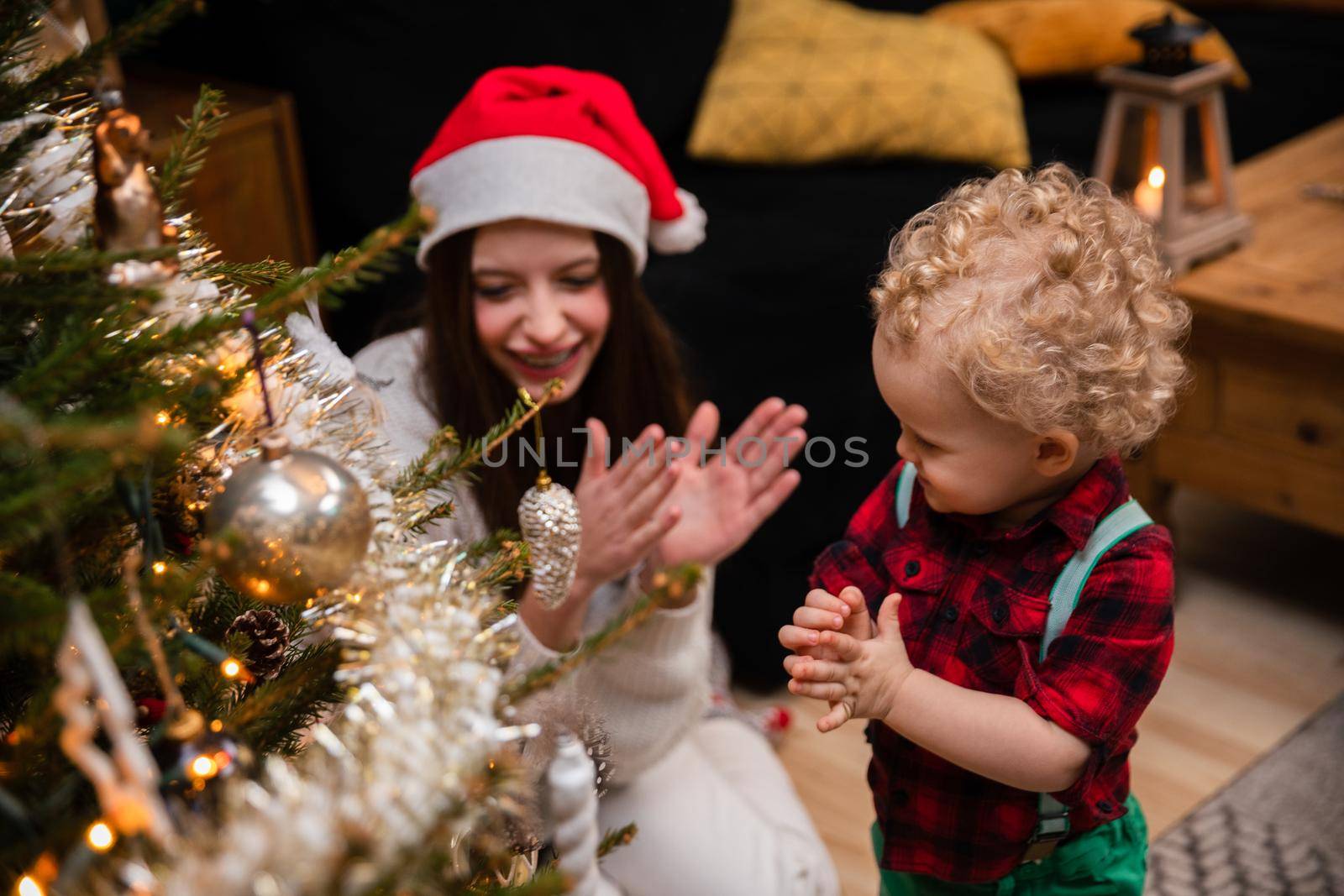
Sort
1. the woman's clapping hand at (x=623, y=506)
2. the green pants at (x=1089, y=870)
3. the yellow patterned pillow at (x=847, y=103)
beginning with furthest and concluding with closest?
the yellow patterned pillow at (x=847, y=103) → the woman's clapping hand at (x=623, y=506) → the green pants at (x=1089, y=870)

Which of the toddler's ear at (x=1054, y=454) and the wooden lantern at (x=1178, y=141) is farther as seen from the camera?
the wooden lantern at (x=1178, y=141)

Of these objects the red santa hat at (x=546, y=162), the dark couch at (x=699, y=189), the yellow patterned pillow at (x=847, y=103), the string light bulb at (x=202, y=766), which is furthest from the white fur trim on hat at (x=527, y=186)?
the yellow patterned pillow at (x=847, y=103)

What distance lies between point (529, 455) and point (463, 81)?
3.28 ft

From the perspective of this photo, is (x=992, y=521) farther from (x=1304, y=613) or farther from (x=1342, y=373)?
(x=1304, y=613)

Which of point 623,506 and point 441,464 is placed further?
point 623,506

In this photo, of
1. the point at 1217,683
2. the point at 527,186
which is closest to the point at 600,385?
the point at 527,186

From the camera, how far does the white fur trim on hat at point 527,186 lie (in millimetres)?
1312

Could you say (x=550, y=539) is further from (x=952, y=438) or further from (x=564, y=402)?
(x=564, y=402)

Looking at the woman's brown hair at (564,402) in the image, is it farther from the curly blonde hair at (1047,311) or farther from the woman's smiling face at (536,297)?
the curly blonde hair at (1047,311)

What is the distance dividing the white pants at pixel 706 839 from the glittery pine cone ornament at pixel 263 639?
687 mm

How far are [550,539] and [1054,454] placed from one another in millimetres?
332

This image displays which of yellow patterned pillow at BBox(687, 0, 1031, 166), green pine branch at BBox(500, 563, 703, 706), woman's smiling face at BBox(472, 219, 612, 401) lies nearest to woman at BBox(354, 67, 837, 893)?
woman's smiling face at BBox(472, 219, 612, 401)

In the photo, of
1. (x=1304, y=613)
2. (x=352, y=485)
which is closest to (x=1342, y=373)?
(x=1304, y=613)

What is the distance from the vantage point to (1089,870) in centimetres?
92
